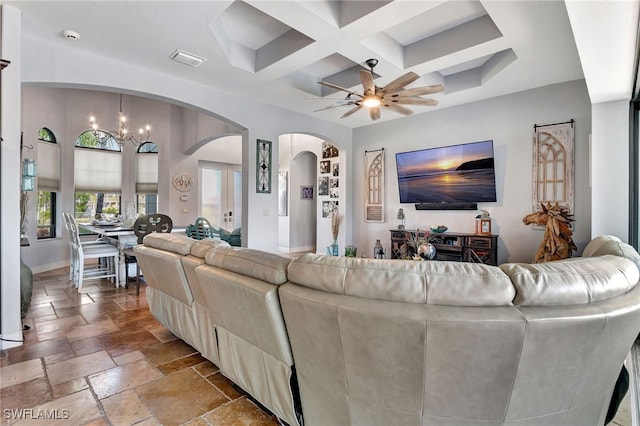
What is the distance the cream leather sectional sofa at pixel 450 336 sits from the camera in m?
1.14

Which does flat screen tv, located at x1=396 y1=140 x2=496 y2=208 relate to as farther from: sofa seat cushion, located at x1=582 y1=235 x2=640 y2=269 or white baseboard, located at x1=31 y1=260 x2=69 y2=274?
white baseboard, located at x1=31 y1=260 x2=69 y2=274

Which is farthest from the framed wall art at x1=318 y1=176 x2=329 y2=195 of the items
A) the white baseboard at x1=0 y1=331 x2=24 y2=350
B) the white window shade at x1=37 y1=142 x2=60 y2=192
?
the white baseboard at x1=0 y1=331 x2=24 y2=350

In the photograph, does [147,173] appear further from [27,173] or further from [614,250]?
[614,250]

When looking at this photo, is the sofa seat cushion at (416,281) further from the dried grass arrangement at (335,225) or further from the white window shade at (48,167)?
the white window shade at (48,167)

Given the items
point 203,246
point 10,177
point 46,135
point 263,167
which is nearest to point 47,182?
point 46,135

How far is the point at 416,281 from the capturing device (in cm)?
124

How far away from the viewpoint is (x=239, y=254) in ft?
6.15

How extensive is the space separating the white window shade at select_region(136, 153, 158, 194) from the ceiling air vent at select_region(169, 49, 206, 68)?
4.93m

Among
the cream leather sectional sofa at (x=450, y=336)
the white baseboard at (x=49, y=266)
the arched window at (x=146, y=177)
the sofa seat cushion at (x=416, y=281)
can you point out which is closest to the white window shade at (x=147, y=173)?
the arched window at (x=146, y=177)

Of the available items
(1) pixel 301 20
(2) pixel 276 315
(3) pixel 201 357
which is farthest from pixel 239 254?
(1) pixel 301 20

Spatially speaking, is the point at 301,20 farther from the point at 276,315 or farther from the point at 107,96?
the point at 107,96

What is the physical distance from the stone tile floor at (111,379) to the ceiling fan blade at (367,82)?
2938 mm

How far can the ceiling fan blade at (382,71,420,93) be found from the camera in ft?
10.7

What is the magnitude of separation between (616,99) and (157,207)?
28.2 feet
